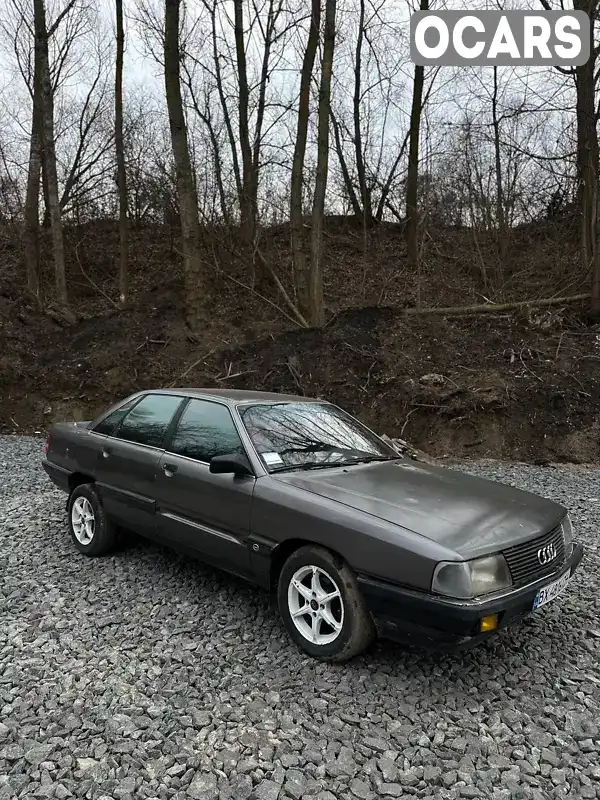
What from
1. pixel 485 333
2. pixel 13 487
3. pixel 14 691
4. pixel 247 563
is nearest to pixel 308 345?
pixel 485 333

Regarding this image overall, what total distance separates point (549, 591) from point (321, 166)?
11136 millimetres

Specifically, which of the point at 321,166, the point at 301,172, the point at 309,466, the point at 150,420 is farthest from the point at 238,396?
the point at 301,172

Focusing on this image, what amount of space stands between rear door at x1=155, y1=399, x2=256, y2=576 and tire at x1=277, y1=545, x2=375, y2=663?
400 mm

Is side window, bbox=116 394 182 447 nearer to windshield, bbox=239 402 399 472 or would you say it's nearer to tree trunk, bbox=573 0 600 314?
windshield, bbox=239 402 399 472

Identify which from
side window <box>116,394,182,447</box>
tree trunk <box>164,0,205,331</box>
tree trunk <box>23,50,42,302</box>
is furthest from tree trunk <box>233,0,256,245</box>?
side window <box>116,394,182,447</box>

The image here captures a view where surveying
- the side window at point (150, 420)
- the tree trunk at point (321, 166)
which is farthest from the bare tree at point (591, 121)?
the side window at point (150, 420)

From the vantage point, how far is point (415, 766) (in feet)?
8.09

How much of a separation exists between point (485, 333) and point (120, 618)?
32.6ft

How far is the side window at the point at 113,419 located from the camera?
504 centimetres

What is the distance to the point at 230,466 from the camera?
3.62 meters

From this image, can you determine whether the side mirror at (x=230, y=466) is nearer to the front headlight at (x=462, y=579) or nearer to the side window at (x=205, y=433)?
the side window at (x=205, y=433)

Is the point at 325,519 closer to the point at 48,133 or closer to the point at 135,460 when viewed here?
the point at 135,460

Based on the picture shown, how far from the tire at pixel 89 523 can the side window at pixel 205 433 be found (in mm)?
1043

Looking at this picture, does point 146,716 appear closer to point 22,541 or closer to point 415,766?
point 415,766
